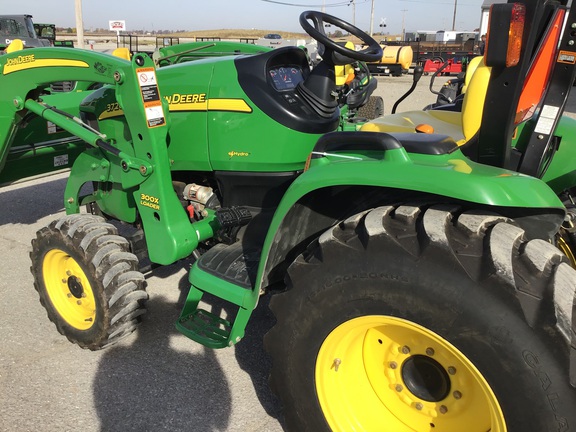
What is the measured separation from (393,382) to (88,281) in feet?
5.78

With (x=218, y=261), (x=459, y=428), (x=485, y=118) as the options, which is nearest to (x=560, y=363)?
(x=459, y=428)

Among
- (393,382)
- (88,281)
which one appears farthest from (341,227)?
(88,281)

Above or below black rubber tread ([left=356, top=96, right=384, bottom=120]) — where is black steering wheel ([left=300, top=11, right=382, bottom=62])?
above

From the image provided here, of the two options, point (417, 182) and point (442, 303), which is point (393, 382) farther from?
point (417, 182)

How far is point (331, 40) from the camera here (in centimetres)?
251

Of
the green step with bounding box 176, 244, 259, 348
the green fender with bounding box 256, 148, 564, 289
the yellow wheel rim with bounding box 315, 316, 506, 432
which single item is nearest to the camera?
the green fender with bounding box 256, 148, 564, 289

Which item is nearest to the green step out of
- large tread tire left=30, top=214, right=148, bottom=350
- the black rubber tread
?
large tread tire left=30, top=214, right=148, bottom=350

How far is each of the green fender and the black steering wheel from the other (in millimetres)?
740

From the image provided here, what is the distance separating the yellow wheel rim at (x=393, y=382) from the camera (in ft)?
5.88

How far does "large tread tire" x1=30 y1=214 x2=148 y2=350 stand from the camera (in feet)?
8.91

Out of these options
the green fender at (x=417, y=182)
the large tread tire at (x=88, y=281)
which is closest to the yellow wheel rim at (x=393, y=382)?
the green fender at (x=417, y=182)

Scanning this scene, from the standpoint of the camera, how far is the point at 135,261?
2.84m

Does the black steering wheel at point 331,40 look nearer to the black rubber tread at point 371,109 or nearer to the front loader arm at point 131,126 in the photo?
the front loader arm at point 131,126

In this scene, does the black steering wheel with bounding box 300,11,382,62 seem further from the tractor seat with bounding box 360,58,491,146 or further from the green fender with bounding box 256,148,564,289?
the green fender with bounding box 256,148,564,289
